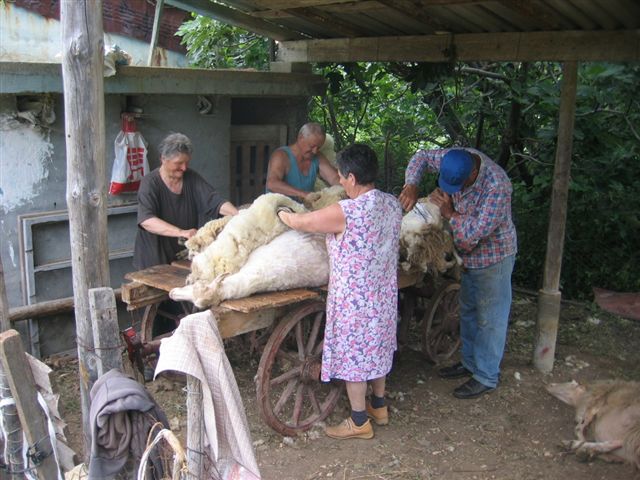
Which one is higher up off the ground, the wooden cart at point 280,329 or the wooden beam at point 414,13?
the wooden beam at point 414,13

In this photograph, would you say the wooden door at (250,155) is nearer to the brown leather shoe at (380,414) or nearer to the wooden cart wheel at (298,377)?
the wooden cart wheel at (298,377)

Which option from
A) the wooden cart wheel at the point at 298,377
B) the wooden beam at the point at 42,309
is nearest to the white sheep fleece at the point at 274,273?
the wooden cart wheel at the point at 298,377

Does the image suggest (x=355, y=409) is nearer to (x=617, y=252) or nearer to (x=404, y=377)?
(x=404, y=377)

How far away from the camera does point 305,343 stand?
454cm

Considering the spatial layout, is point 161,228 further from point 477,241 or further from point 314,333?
point 477,241

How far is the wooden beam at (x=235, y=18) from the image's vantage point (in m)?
5.58

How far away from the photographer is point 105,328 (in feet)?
9.76

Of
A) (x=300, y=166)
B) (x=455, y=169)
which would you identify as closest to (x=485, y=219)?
(x=455, y=169)

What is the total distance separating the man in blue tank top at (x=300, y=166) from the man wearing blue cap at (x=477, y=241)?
93 centimetres

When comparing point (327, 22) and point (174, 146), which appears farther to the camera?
point (327, 22)

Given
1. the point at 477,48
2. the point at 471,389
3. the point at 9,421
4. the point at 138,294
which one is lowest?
the point at 471,389

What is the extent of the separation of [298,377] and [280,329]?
436 mm

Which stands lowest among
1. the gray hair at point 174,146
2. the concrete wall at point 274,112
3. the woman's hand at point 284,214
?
the woman's hand at point 284,214

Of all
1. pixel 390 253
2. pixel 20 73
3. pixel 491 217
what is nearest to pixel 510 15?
pixel 491 217
